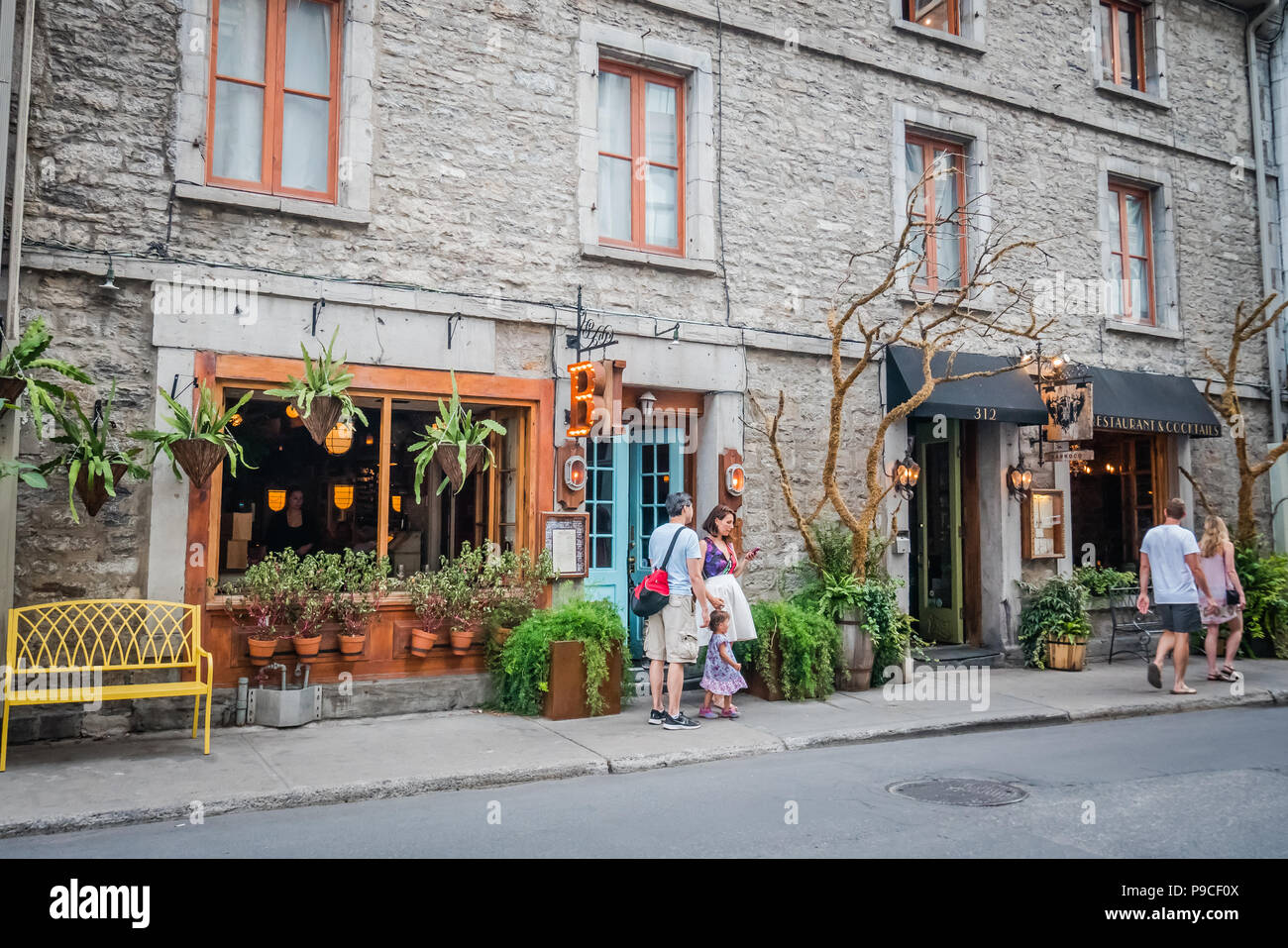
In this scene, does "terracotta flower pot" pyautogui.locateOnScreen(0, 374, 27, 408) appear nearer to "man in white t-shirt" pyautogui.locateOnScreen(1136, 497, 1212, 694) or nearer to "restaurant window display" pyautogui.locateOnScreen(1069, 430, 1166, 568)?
"man in white t-shirt" pyautogui.locateOnScreen(1136, 497, 1212, 694)

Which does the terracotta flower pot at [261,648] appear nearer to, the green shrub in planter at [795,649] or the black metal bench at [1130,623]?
the green shrub in planter at [795,649]

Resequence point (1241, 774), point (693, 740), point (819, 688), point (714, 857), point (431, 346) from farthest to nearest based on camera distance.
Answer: point (819, 688)
point (431, 346)
point (693, 740)
point (1241, 774)
point (714, 857)

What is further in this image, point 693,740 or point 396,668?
point 396,668

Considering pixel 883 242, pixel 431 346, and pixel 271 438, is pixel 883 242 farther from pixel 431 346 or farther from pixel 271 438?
pixel 271 438

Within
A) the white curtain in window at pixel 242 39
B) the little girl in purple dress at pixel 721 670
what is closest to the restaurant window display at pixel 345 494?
the little girl in purple dress at pixel 721 670

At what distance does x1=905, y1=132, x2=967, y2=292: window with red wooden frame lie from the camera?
11.8 metres

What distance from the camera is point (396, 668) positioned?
8516mm

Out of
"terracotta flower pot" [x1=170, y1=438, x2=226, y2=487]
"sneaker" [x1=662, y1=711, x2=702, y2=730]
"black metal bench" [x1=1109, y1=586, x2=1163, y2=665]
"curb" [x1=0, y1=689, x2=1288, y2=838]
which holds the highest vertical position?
"terracotta flower pot" [x1=170, y1=438, x2=226, y2=487]

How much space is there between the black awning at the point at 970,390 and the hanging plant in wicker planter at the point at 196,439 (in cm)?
666

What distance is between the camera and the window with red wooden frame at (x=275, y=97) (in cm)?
828

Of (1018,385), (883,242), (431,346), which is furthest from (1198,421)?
(431,346)

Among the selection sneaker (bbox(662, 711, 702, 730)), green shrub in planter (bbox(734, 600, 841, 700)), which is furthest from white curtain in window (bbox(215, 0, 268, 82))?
green shrub in planter (bbox(734, 600, 841, 700))

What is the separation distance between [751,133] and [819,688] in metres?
5.63

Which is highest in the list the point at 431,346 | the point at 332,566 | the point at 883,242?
the point at 883,242
